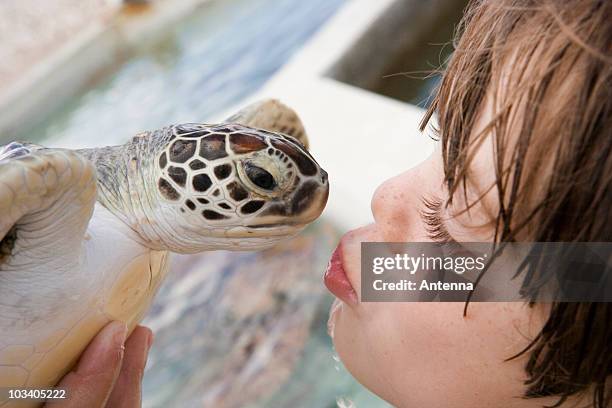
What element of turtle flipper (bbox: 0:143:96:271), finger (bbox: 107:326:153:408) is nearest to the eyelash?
turtle flipper (bbox: 0:143:96:271)

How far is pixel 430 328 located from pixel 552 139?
0.23 meters

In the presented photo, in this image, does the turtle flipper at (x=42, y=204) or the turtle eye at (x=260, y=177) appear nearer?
the turtle flipper at (x=42, y=204)

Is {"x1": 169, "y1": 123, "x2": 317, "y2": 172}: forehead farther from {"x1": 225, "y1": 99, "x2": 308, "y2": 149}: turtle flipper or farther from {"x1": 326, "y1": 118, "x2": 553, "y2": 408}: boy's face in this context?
{"x1": 225, "y1": 99, "x2": 308, "y2": 149}: turtle flipper

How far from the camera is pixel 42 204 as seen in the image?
588mm

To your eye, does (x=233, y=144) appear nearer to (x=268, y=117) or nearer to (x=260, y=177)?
(x=260, y=177)

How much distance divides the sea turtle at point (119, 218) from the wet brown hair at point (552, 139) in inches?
9.3

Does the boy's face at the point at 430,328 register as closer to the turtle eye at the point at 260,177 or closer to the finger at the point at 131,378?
the turtle eye at the point at 260,177

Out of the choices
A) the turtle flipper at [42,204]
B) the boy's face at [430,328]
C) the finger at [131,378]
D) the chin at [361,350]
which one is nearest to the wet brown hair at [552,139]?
the boy's face at [430,328]

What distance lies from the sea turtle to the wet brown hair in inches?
9.3

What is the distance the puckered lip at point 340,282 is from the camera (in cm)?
64

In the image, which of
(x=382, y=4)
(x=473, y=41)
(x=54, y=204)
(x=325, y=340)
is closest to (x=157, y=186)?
(x=54, y=204)

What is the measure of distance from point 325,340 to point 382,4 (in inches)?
56.2

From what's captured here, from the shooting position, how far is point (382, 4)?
89.3 inches

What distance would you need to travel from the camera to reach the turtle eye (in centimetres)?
66
